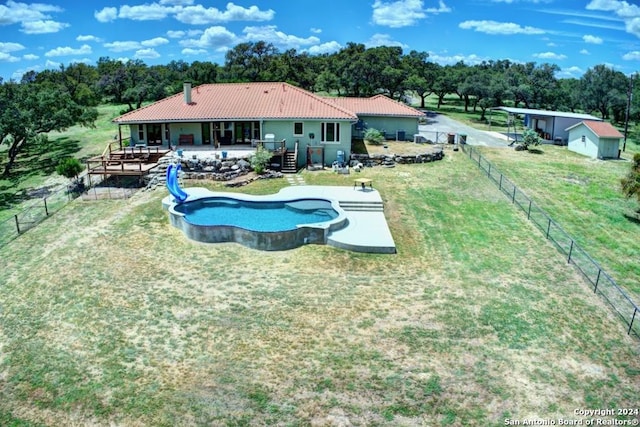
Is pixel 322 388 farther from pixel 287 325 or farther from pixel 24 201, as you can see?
pixel 24 201

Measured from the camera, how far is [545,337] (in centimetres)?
1391

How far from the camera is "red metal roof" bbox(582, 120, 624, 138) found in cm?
3656

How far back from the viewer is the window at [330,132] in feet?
103

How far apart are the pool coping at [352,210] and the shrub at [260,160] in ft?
11.0

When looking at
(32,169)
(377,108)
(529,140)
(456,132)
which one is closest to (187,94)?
(377,108)

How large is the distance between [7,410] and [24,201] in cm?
2354

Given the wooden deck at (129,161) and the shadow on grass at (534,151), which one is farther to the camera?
the shadow on grass at (534,151)

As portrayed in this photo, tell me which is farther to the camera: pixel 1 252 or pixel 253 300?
pixel 1 252

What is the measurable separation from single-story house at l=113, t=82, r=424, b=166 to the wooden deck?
176 centimetres

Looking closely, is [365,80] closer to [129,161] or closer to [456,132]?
[456,132]

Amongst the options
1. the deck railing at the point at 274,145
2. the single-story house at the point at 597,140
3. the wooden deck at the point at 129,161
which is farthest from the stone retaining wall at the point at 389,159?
the single-story house at the point at 597,140

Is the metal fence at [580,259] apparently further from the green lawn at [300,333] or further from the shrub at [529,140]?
the shrub at [529,140]

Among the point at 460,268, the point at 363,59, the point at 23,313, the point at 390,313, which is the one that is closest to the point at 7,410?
the point at 23,313

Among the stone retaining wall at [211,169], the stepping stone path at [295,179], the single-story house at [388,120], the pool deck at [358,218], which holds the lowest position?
the pool deck at [358,218]
